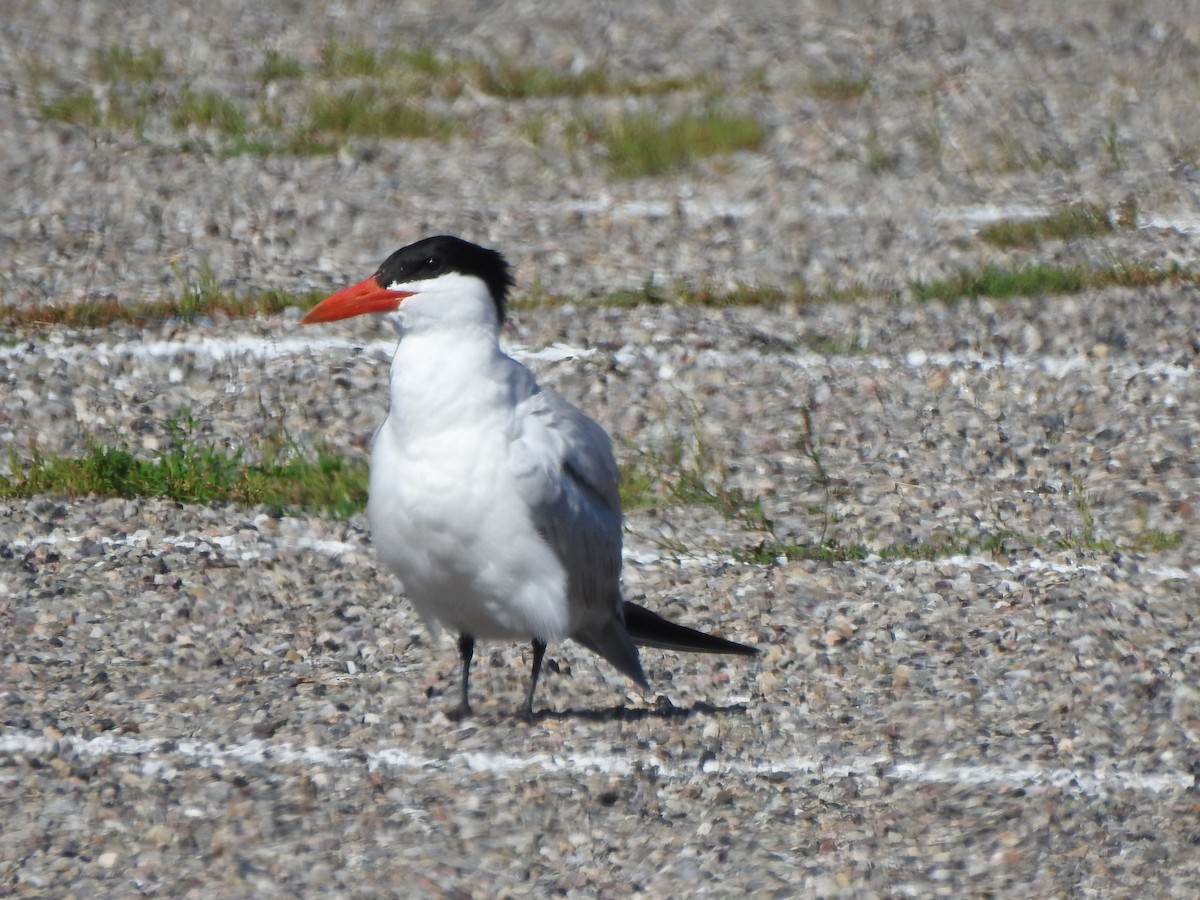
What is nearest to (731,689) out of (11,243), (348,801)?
(348,801)

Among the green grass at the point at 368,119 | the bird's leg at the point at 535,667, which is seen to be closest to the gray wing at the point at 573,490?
the bird's leg at the point at 535,667

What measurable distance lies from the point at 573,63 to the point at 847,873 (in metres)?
9.95

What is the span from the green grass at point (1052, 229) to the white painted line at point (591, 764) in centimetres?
518

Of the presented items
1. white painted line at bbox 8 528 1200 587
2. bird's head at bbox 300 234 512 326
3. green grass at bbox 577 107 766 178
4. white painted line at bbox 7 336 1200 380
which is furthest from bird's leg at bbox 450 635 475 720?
green grass at bbox 577 107 766 178

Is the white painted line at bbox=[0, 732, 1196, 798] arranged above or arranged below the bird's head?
below

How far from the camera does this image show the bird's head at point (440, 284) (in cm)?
529

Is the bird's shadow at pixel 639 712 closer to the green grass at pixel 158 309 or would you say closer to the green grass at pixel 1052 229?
the green grass at pixel 158 309

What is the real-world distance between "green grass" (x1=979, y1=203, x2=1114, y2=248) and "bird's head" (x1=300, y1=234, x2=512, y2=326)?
525 centimetres

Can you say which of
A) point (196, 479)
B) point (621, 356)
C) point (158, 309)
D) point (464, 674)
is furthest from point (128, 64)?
point (464, 674)

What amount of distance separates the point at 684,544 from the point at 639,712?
1.43m

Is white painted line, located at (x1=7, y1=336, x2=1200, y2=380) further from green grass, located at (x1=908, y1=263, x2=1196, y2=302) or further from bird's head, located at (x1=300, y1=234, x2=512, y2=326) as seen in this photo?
bird's head, located at (x1=300, y1=234, x2=512, y2=326)

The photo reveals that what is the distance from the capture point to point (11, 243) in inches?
382

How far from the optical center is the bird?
16.8ft

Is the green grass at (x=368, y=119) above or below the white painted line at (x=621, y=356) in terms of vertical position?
above
